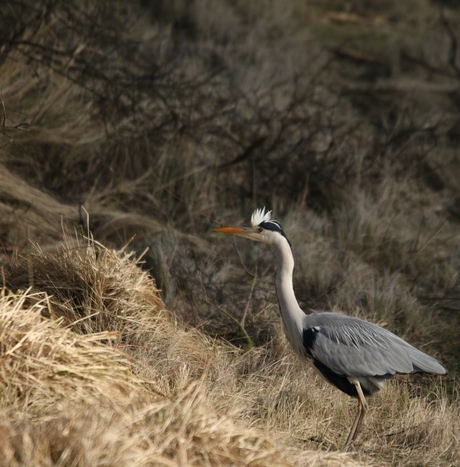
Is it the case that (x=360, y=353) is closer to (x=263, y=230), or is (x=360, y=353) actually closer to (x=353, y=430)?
(x=353, y=430)

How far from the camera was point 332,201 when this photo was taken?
31.6 feet

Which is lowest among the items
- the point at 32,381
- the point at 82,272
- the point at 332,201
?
the point at 332,201

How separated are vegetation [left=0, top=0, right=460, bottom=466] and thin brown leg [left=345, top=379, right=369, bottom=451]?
0.08m

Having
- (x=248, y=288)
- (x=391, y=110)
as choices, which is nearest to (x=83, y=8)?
(x=248, y=288)

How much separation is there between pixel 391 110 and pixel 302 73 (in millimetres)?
1370

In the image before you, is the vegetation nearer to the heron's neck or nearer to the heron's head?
the heron's neck

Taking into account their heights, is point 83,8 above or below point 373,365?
above

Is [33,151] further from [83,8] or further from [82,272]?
[82,272]

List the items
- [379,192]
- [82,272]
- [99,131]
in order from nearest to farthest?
[82,272] → [99,131] → [379,192]

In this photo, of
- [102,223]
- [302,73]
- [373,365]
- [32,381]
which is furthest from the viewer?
[302,73]

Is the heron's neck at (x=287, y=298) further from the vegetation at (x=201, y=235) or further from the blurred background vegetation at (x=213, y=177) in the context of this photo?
the blurred background vegetation at (x=213, y=177)

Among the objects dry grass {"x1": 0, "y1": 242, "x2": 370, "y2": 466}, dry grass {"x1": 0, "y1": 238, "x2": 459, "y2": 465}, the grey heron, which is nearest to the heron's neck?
the grey heron

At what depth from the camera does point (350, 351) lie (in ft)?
17.5

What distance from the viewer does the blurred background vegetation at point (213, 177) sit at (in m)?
7.34
